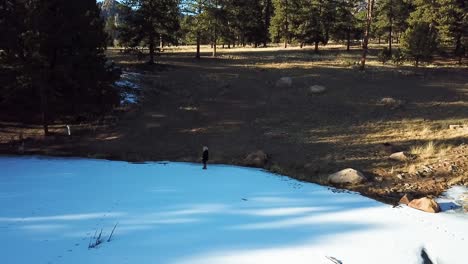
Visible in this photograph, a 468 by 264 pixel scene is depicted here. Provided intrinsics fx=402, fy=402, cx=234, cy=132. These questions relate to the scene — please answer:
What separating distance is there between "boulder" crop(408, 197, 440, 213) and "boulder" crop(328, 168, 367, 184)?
363 centimetres

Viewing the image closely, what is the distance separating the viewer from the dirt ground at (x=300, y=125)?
1928cm

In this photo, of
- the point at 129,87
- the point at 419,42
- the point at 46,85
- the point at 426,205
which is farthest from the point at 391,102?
the point at 46,85

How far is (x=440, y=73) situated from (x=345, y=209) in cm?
3558

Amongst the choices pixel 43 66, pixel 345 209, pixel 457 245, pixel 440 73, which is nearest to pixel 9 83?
pixel 43 66

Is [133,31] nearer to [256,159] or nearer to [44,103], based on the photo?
[44,103]

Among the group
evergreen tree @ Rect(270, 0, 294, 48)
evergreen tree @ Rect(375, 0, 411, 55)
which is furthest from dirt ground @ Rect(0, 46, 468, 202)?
evergreen tree @ Rect(270, 0, 294, 48)

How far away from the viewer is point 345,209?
1292 centimetres

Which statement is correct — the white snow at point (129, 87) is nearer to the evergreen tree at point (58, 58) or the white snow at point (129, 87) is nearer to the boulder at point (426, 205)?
the evergreen tree at point (58, 58)

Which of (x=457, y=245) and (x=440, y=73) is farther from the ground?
(x=440, y=73)

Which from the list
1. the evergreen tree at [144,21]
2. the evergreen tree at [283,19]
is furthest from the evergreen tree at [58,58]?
the evergreen tree at [283,19]

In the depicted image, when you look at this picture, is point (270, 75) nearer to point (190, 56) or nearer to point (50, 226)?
point (190, 56)

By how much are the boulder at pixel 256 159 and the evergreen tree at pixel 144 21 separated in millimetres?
27342

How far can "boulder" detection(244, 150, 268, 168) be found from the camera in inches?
822

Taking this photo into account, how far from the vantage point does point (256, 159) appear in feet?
69.2
